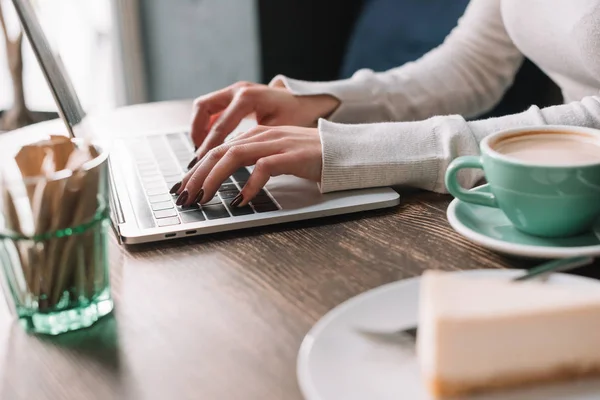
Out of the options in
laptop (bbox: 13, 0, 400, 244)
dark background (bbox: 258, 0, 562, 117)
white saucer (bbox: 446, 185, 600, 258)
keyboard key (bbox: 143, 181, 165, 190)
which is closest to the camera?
white saucer (bbox: 446, 185, 600, 258)

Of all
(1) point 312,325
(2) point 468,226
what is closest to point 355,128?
(2) point 468,226

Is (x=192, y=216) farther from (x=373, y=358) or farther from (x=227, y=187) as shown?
(x=373, y=358)

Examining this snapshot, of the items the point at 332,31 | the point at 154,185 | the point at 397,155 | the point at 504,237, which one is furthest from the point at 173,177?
the point at 332,31

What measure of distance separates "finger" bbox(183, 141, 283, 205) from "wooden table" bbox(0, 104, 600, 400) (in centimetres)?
7

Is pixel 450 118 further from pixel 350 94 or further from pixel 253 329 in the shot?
pixel 253 329

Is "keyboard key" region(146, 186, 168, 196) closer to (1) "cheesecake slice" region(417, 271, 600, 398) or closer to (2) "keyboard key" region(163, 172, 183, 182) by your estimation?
(2) "keyboard key" region(163, 172, 183, 182)

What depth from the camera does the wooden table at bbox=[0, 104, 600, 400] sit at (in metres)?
0.45

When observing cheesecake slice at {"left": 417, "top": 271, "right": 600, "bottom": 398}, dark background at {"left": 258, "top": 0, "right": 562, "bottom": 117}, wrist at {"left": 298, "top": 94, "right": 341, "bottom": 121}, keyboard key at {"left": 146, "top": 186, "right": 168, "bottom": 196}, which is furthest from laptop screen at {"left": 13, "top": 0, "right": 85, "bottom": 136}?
dark background at {"left": 258, "top": 0, "right": 562, "bottom": 117}

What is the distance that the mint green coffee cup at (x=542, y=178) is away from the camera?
0.55 meters

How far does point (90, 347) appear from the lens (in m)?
0.50

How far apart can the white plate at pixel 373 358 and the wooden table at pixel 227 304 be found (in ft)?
0.09

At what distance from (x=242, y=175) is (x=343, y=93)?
260 mm

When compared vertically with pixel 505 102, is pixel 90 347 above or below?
above

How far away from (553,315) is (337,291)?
0.20 meters
